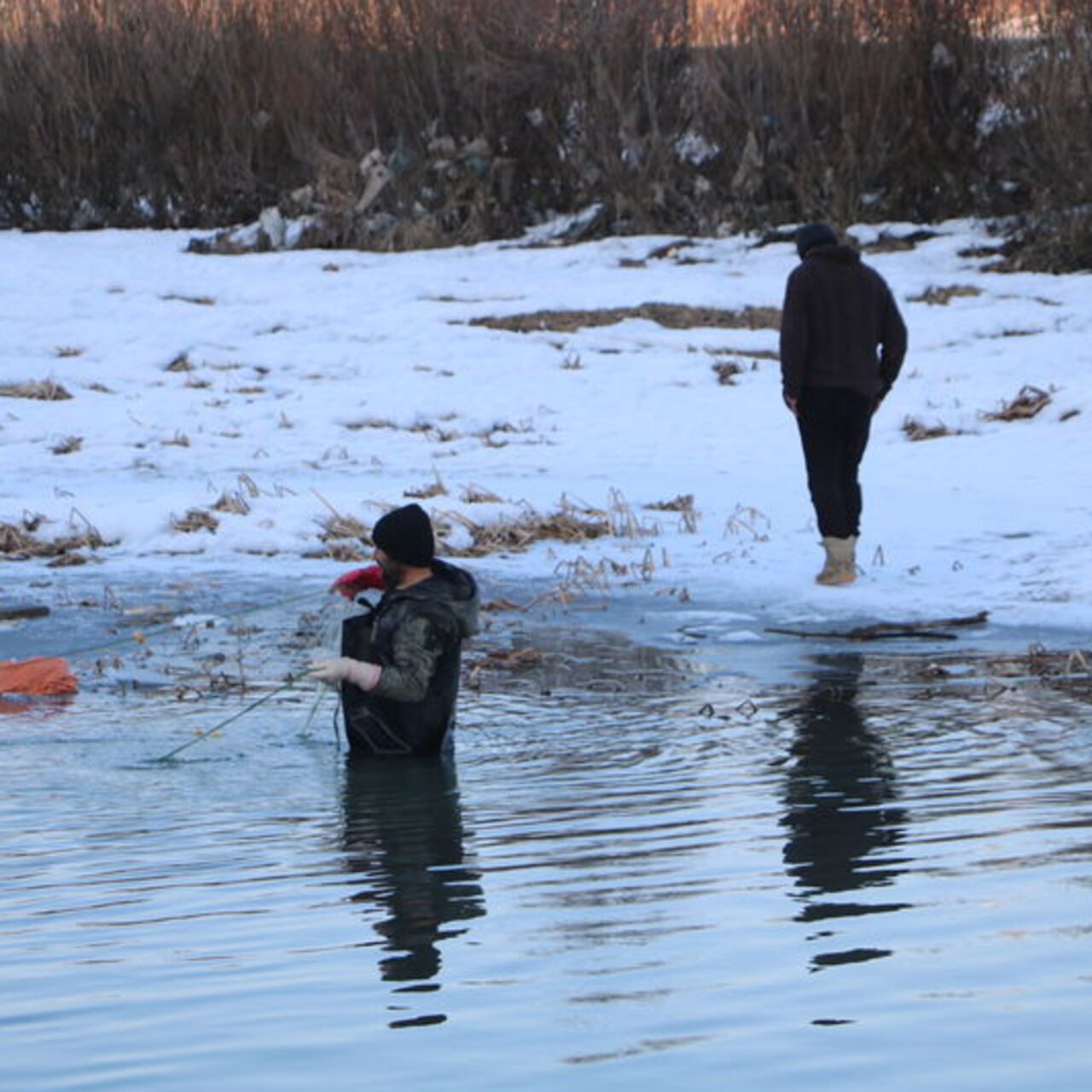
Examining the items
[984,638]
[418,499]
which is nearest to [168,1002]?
[984,638]

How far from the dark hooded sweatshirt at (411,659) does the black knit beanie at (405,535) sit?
0.13 meters

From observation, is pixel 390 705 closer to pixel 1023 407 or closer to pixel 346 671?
pixel 346 671

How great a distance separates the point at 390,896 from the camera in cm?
501

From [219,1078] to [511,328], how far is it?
58.6 ft

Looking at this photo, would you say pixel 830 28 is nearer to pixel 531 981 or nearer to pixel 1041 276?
pixel 1041 276

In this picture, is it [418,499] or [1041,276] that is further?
[1041,276]

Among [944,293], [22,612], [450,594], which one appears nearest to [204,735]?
[450,594]

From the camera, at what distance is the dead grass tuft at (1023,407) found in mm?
16062

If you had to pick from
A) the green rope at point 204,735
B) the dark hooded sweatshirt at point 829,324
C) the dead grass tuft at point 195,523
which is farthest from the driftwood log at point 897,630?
the dead grass tuft at point 195,523

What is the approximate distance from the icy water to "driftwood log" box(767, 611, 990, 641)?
1.60m

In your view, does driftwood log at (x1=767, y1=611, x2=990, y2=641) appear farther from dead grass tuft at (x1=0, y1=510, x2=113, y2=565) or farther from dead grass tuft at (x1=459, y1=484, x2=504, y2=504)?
Answer: dead grass tuft at (x1=0, y1=510, x2=113, y2=565)

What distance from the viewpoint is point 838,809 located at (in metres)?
5.99

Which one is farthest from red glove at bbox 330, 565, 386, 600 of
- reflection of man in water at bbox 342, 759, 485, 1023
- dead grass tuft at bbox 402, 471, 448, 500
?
dead grass tuft at bbox 402, 471, 448, 500

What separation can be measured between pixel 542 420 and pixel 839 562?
6.49 metres
